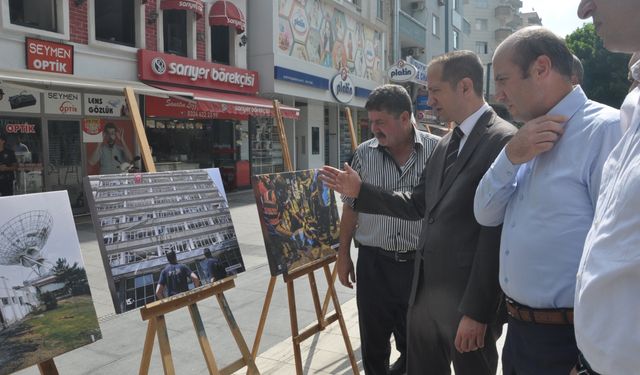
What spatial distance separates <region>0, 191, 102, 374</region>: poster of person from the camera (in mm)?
1964

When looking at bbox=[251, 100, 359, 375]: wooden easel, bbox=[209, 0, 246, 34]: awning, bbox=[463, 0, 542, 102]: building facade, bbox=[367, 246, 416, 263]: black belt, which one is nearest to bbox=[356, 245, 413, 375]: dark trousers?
bbox=[367, 246, 416, 263]: black belt

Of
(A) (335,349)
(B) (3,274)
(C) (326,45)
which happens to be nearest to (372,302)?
(A) (335,349)

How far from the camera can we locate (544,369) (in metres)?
1.67

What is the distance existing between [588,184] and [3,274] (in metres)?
2.16

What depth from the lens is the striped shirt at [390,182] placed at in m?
3.05

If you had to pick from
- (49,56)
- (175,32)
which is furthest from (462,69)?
(175,32)

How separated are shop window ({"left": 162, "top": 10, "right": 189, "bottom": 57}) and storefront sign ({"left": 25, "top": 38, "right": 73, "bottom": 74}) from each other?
3.26m

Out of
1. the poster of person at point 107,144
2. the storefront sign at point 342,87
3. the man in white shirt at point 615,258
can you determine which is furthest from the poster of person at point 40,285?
the storefront sign at point 342,87

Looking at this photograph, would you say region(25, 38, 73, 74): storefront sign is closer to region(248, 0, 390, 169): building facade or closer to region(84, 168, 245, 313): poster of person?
region(248, 0, 390, 169): building facade

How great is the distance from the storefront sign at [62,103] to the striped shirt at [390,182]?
357 inches

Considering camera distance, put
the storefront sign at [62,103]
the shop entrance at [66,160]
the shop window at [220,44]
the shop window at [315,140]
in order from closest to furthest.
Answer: the storefront sign at [62,103], the shop entrance at [66,160], the shop window at [220,44], the shop window at [315,140]

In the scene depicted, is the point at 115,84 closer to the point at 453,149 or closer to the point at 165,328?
the point at 165,328

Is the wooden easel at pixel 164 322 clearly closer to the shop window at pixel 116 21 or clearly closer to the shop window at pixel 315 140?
the shop window at pixel 116 21

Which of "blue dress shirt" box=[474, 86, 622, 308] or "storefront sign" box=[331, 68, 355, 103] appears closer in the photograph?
"blue dress shirt" box=[474, 86, 622, 308]
